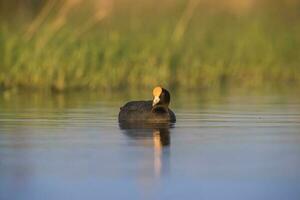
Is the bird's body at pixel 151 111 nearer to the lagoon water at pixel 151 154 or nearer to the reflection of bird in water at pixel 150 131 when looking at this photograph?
the reflection of bird in water at pixel 150 131

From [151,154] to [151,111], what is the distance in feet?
13.0

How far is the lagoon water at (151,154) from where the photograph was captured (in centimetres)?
955

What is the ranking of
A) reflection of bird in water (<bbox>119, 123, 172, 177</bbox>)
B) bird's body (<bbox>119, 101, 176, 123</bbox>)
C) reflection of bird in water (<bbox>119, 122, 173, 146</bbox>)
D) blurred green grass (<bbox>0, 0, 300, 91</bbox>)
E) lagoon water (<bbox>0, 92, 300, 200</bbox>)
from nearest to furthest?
lagoon water (<bbox>0, 92, 300, 200</bbox>)
reflection of bird in water (<bbox>119, 123, 172, 177</bbox>)
reflection of bird in water (<bbox>119, 122, 173, 146</bbox>)
bird's body (<bbox>119, 101, 176, 123</bbox>)
blurred green grass (<bbox>0, 0, 300, 91</bbox>)

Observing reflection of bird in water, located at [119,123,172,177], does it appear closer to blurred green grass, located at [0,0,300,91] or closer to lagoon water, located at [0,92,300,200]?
lagoon water, located at [0,92,300,200]

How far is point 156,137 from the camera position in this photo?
1323 cm

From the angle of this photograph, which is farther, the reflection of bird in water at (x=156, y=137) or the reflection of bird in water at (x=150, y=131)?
the reflection of bird in water at (x=150, y=131)

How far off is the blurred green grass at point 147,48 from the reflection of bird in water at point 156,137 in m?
6.56

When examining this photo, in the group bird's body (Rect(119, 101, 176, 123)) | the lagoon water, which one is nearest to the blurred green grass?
the lagoon water

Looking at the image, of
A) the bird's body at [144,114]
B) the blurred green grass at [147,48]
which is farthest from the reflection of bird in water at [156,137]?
the blurred green grass at [147,48]

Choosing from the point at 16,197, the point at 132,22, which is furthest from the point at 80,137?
the point at 132,22

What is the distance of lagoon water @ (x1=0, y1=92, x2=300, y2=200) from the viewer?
9.55 meters

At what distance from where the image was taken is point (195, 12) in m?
26.9

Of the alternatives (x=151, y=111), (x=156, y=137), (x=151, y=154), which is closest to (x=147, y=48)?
(x=151, y=111)

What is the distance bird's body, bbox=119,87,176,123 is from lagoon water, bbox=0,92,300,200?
0.25m
